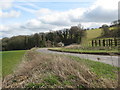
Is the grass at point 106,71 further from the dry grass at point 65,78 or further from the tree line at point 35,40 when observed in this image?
the tree line at point 35,40

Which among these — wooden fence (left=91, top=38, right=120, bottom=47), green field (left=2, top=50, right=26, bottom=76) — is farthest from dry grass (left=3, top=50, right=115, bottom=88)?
wooden fence (left=91, top=38, right=120, bottom=47)

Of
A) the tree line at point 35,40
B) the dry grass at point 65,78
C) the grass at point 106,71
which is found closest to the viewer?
Answer: the dry grass at point 65,78

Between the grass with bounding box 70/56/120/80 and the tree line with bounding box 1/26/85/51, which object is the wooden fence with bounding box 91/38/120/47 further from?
the grass with bounding box 70/56/120/80

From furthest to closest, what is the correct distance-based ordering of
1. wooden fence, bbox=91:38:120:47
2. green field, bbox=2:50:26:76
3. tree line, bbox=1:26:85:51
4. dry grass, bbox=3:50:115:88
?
tree line, bbox=1:26:85:51 → wooden fence, bbox=91:38:120:47 → green field, bbox=2:50:26:76 → dry grass, bbox=3:50:115:88

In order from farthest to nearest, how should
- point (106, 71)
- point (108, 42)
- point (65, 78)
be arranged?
point (108, 42)
point (106, 71)
point (65, 78)

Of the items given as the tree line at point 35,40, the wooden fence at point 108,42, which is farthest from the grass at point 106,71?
the tree line at point 35,40

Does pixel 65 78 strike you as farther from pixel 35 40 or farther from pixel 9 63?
pixel 35 40

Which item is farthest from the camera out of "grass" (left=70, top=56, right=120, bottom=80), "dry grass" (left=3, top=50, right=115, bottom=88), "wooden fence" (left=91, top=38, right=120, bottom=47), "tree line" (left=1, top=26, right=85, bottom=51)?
"tree line" (left=1, top=26, right=85, bottom=51)

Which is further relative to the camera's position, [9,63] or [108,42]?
[108,42]

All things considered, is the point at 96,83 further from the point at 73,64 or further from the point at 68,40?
the point at 68,40

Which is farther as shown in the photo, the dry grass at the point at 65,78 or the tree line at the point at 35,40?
the tree line at the point at 35,40

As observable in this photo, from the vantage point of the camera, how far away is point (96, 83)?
4.25m

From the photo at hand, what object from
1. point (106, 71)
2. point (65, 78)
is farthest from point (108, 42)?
point (65, 78)

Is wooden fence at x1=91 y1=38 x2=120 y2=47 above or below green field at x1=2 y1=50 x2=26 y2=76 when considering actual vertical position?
above
